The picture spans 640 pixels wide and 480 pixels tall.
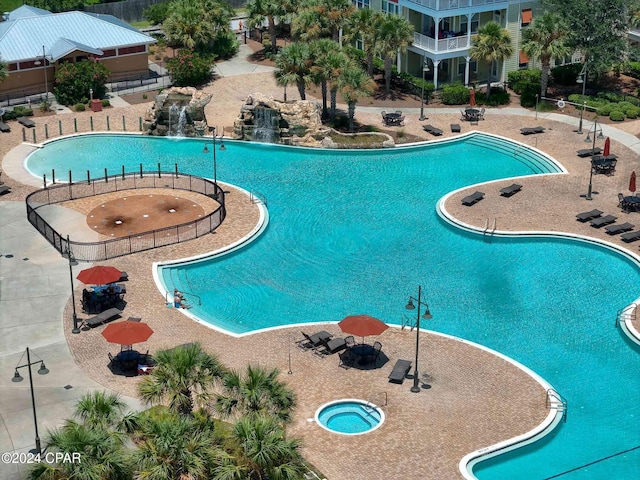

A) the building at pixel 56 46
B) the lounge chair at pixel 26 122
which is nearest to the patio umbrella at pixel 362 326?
the lounge chair at pixel 26 122

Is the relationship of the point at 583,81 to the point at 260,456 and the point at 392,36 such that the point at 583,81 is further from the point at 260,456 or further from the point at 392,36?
the point at 260,456

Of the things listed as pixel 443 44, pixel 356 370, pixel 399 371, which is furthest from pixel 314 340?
pixel 443 44

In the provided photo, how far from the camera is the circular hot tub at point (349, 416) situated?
42.3 meters

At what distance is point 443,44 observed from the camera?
81.1m

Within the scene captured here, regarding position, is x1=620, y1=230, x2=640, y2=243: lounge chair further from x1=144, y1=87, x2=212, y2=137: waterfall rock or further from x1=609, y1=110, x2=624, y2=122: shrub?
x1=144, y1=87, x2=212, y2=137: waterfall rock

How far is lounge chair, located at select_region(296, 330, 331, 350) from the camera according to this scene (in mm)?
47938

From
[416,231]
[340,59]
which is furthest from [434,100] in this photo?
[416,231]

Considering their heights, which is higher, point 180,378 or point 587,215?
point 180,378

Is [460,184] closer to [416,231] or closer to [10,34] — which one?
[416,231]

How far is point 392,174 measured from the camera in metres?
69.4

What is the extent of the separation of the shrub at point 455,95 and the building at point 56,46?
2467cm

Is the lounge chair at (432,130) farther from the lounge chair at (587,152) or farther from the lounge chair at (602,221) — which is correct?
the lounge chair at (602,221)

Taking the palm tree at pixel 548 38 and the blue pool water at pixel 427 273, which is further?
the palm tree at pixel 548 38

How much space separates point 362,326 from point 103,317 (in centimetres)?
1259
